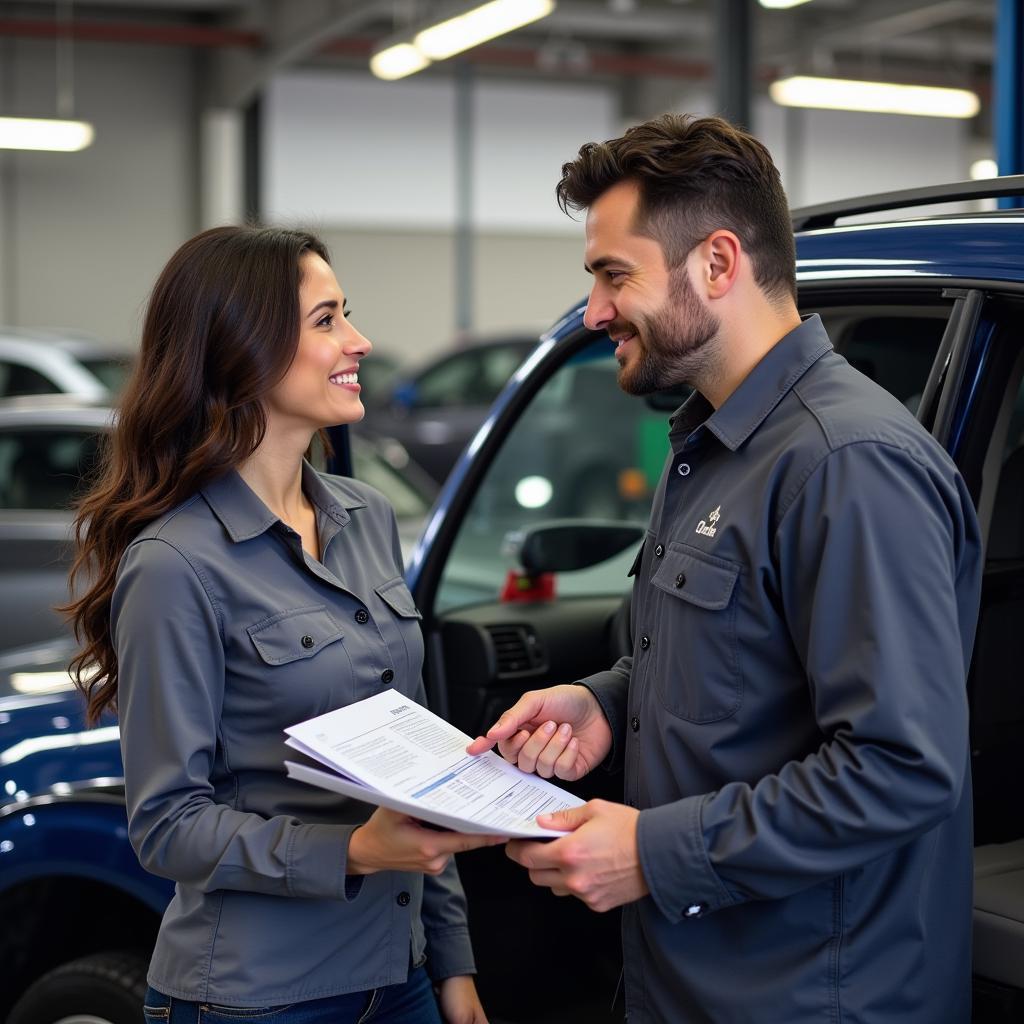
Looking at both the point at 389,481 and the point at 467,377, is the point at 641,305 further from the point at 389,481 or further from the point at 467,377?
the point at 467,377

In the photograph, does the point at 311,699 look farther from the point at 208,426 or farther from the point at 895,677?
the point at 895,677

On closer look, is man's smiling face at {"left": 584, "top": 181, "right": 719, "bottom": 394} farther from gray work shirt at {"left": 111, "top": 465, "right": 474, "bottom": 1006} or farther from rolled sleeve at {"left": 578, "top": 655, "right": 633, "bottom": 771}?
gray work shirt at {"left": 111, "top": 465, "right": 474, "bottom": 1006}

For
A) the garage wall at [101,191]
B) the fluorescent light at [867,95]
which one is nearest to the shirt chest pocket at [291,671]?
the fluorescent light at [867,95]

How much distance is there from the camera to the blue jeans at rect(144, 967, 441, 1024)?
71.0 inches

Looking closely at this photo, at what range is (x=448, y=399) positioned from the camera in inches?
465

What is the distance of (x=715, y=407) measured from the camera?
68.5 inches

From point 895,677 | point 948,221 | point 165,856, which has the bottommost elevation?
point 165,856

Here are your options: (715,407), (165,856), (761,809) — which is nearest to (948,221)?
(715,407)

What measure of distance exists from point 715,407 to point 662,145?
1.06ft

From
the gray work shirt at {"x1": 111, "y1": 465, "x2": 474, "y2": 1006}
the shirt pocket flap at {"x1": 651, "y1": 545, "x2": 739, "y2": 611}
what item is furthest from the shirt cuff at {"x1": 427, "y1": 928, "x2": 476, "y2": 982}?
the shirt pocket flap at {"x1": 651, "y1": 545, "x2": 739, "y2": 611}

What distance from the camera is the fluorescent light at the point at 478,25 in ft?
30.2

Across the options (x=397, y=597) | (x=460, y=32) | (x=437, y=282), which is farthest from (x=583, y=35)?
(x=397, y=597)

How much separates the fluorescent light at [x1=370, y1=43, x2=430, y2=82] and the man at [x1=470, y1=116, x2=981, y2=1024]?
31.4ft

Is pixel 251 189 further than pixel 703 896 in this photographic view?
Yes
